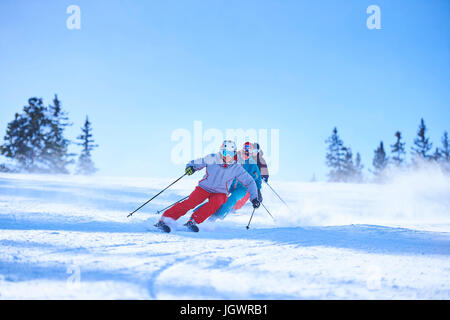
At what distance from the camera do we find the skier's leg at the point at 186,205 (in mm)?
4938

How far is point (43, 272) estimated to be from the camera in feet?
7.73

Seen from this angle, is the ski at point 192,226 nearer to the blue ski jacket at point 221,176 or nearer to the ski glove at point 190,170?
the blue ski jacket at point 221,176

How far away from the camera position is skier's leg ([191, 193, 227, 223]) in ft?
16.4

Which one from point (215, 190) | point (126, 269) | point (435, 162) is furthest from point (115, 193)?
point (435, 162)

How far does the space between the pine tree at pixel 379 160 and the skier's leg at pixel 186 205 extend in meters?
49.0

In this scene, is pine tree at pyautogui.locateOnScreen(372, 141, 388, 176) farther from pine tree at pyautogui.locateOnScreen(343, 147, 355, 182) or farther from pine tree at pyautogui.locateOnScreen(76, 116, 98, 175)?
pine tree at pyautogui.locateOnScreen(76, 116, 98, 175)

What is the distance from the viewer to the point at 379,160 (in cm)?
4994

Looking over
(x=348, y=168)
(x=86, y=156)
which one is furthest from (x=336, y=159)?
(x=86, y=156)

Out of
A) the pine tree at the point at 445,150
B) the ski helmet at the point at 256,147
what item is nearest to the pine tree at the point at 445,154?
the pine tree at the point at 445,150

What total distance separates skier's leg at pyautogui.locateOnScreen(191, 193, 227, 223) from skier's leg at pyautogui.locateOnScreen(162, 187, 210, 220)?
0.54 feet

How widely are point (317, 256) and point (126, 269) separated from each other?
1730mm
